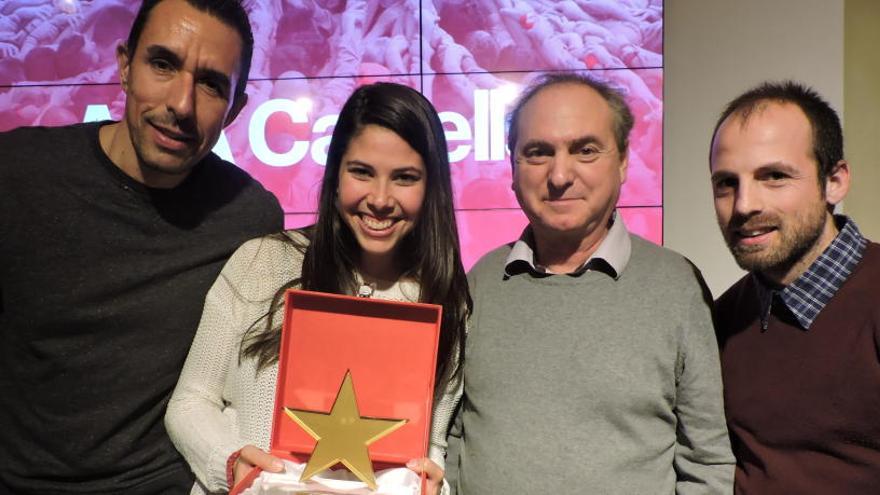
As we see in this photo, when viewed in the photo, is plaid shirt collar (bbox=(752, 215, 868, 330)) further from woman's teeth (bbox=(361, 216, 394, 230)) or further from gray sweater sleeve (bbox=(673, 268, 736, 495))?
woman's teeth (bbox=(361, 216, 394, 230))

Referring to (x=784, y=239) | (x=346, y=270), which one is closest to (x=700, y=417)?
(x=784, y=239)

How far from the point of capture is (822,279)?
160 centimetres

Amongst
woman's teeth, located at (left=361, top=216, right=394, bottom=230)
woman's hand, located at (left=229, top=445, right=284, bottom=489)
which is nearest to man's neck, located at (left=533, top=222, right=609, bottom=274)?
woman's teeth, located at (left=361, top=216, right=394, bottom=230)

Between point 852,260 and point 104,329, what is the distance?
179 centimetres

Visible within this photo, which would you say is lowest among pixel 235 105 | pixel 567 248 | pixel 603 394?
pixel 603 394

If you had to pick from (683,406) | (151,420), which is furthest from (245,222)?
(683,406)

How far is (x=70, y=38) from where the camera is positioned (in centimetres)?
391

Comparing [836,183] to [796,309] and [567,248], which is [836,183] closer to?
[796,309]

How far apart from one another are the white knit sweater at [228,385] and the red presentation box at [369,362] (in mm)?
173

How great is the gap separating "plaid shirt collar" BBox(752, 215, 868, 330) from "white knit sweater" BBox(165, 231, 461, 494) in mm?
854

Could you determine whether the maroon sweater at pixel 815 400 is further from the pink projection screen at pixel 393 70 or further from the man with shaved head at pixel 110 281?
the pink projection screen at pixel 393 70

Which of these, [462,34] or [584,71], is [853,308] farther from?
[462,34]

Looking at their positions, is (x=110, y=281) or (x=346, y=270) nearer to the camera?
(x=110, y=281)

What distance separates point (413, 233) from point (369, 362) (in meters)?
0.46
